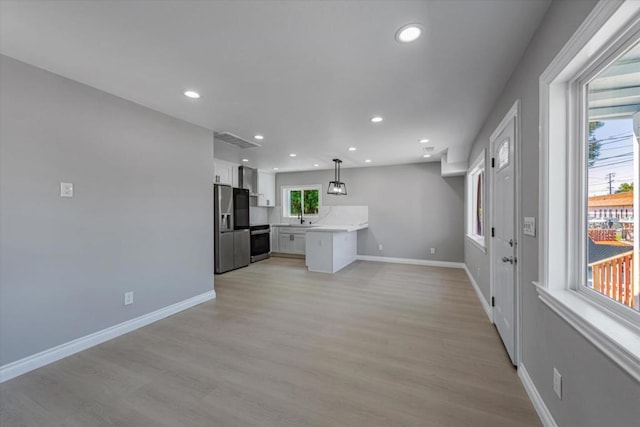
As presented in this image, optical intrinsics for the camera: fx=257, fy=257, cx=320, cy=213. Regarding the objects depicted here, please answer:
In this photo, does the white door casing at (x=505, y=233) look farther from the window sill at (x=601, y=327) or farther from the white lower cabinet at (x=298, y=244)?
the white lower cabinet at (x=298, y=244)

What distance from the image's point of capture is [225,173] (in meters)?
6.00

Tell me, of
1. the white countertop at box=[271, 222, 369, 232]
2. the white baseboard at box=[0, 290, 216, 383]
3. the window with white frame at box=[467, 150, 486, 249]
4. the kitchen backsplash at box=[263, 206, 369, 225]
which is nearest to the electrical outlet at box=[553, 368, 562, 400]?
the window with white frame at box=[467, 150, 486, 249]

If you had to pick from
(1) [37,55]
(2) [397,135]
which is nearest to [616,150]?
(2) [397,135]

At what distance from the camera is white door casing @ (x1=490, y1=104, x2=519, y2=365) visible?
6.84ft

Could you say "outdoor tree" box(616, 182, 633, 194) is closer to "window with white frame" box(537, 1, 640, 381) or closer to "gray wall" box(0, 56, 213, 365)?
"window with white frame" box(537, 1, 640, 381)

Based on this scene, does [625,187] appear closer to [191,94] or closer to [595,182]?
[595,182]

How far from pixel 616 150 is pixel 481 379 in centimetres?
171

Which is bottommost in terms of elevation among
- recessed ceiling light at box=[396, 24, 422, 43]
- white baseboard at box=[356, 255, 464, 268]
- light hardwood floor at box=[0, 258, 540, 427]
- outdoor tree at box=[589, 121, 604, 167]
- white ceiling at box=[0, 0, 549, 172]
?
light hardwood floor at box=[0, 258, 540, 427]

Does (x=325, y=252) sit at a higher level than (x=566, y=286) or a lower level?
lower

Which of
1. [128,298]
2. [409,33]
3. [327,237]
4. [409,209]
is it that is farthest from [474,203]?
[128,298]

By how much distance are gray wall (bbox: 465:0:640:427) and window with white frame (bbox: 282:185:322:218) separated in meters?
5.45

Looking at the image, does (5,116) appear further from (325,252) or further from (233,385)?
(325,252)

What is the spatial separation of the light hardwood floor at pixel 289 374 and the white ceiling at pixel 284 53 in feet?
7.86

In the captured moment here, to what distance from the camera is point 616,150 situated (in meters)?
1.16
